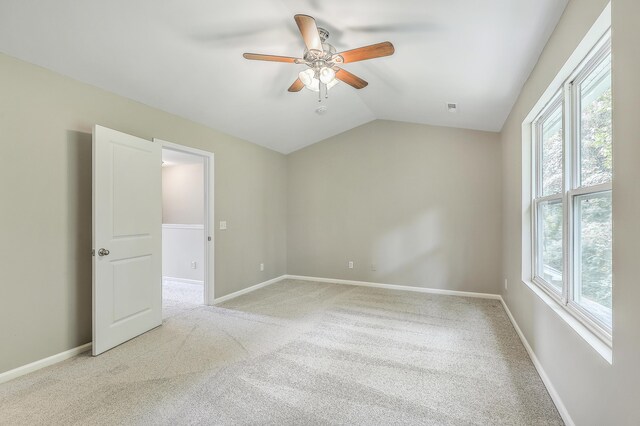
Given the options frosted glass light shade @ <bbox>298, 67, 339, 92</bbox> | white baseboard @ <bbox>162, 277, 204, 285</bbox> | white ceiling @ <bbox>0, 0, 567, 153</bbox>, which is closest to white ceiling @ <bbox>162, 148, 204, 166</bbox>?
white ceiling @ <bbox>0, 0, 567, 153</bbox>

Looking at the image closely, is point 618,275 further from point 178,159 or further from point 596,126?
point 178,159

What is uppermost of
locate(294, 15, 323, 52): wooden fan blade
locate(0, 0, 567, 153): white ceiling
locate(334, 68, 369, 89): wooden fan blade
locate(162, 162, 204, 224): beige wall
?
locate(0, 0, 567, 153): white ceiling

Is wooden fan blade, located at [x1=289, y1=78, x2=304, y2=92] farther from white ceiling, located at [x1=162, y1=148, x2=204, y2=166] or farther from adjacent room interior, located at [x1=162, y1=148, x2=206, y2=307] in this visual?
white ceiling, located at [x1=162, y1=148, x2=204, y2=166]

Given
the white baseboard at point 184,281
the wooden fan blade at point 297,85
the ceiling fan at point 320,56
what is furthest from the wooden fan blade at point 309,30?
the white baseboard at point 184,281

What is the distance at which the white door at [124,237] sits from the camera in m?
2.58

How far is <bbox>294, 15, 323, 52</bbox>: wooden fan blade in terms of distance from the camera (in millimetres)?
1896

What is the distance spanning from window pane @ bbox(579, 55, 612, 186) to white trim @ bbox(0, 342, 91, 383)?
394 centimetres

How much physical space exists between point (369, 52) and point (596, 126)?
1.45 metres

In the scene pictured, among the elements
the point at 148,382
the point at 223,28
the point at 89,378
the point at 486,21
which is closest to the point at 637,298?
the point at 486,21

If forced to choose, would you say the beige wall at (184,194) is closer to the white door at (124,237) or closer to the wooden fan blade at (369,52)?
the white door at (124,237)

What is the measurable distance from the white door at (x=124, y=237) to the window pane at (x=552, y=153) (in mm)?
3637

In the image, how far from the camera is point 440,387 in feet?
6.91

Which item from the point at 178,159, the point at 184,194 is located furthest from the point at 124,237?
the point at 184,194

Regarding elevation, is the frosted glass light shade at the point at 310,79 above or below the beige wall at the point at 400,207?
above
